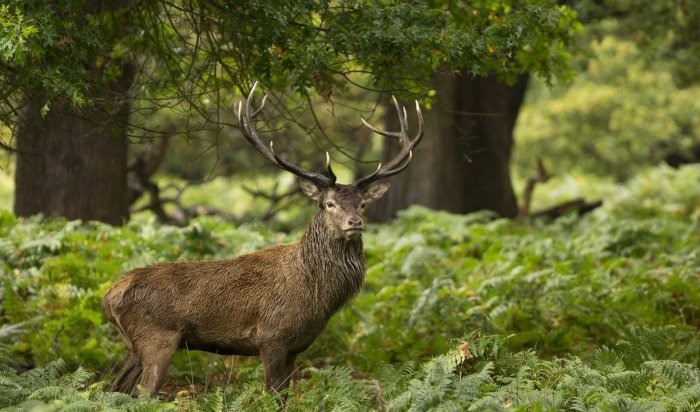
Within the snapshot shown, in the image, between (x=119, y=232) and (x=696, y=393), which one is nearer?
(x=696, y=393)

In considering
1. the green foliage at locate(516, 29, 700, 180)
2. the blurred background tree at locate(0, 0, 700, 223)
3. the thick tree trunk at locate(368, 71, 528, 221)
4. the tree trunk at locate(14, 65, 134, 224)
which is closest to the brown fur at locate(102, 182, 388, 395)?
the blurred background tree at locate(0, 0, 700, 223)

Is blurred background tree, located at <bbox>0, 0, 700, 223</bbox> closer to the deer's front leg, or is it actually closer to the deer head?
the deer head

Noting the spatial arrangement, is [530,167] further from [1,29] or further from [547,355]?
[1,29]

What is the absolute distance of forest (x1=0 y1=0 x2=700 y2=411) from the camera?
7.48 meters

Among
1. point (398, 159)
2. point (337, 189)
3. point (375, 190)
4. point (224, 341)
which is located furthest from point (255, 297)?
point (398, 159)

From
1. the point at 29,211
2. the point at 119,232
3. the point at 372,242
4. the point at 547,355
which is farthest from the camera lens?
the point at 372,242

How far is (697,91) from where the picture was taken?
28484mm

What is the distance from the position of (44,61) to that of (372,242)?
691 cm

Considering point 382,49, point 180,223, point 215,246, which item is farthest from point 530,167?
point 382,49

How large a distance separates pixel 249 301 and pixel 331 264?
2.40 ft

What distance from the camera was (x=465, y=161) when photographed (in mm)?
15984

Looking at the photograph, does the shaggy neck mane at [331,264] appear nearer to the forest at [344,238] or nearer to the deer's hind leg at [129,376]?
the forest at [344,238]

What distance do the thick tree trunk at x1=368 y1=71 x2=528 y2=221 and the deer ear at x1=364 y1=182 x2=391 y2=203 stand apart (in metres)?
7.32

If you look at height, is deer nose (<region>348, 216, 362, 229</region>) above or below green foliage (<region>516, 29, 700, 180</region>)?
below
